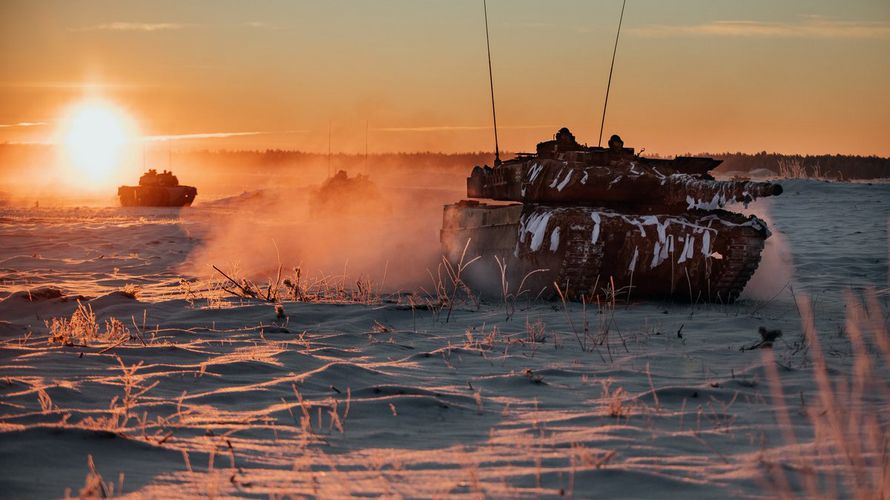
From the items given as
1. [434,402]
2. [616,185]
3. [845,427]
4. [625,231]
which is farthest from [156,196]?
[845,427]

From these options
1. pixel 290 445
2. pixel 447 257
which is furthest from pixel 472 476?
pixel 447 257

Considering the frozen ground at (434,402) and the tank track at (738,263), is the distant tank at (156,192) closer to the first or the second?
the frozen ground at (434,402)

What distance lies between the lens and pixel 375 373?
20.0 ft

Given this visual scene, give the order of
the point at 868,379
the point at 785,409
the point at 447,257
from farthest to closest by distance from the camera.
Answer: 1. the point at 447,257
2. the point at 868,379
3. the point at 785,409

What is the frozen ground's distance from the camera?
12.4ft

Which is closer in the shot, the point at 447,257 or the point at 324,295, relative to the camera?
the point at 324,295

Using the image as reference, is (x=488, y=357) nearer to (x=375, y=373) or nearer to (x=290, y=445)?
(x=375, y=373)

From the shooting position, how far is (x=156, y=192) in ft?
135

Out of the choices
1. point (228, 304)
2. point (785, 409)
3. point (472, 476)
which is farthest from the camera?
point (228, 304)

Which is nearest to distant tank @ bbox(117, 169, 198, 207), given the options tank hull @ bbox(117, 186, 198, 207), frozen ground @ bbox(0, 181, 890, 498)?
tank hull @ bbox(117, 186, 198, 207)

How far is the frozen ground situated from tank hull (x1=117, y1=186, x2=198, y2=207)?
32.1m

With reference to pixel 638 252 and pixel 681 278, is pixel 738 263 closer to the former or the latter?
pixel 681 278

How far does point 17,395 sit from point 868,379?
4.85 m

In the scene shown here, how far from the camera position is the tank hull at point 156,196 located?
1614 inches
